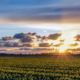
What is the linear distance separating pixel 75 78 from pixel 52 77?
1813 millimetres

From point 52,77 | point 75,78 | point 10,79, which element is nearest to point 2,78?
point 10,79

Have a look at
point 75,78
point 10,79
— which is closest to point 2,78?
point 10,79

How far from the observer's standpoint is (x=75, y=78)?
34.6ft

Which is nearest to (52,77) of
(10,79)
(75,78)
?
(75,78)

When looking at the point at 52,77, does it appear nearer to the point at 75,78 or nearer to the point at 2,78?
the point at 75,78

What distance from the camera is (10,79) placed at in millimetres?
9961

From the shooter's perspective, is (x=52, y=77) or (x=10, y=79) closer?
(x=10, y=79)

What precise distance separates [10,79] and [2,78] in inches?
32.5

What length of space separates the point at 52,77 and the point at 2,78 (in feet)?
13.0

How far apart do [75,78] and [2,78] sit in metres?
5.73

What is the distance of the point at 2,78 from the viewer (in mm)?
10375

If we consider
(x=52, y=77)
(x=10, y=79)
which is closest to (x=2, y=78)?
(x=10, y=79)

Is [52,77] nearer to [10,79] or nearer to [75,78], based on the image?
[75,78]
